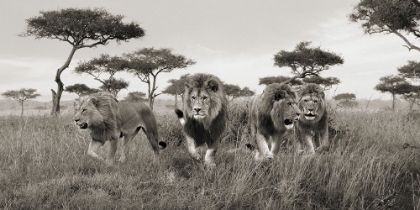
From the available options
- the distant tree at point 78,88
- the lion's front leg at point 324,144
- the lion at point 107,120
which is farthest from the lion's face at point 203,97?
the distant tree at point 78,88

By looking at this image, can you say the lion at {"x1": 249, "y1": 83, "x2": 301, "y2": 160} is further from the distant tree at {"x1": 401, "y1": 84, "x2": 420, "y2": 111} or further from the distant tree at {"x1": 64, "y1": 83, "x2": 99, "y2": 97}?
the distant tree at {"x1": 401, "y1": 84, "x2": 420, "y2": 111}

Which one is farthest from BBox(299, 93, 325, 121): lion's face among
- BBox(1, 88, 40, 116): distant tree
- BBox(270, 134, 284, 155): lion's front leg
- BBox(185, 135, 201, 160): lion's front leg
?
BBox(1, 88, 40, 116): distant tree

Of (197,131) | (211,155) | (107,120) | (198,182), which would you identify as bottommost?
(198,182)

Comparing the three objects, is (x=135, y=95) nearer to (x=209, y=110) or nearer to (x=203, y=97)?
(x=209, y=110)

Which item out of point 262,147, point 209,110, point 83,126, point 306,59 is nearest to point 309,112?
point 262,147

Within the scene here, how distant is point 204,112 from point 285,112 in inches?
37.8

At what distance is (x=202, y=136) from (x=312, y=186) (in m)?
1.49

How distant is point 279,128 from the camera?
479cm

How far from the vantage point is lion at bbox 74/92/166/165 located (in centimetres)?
477

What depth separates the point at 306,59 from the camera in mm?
27656

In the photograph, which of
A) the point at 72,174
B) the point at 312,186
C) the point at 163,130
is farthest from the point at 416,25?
the point at 72,174

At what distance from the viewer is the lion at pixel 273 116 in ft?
14.9

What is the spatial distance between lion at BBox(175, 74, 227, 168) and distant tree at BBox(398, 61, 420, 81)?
31.6 m

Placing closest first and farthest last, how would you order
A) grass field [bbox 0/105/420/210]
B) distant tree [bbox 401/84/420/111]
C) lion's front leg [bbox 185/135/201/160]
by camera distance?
grass field [bbox 0/105/420/210] < lion's front leg [bbox 185/135/201/160] < distant tree [bbox 401/84/420/111]
